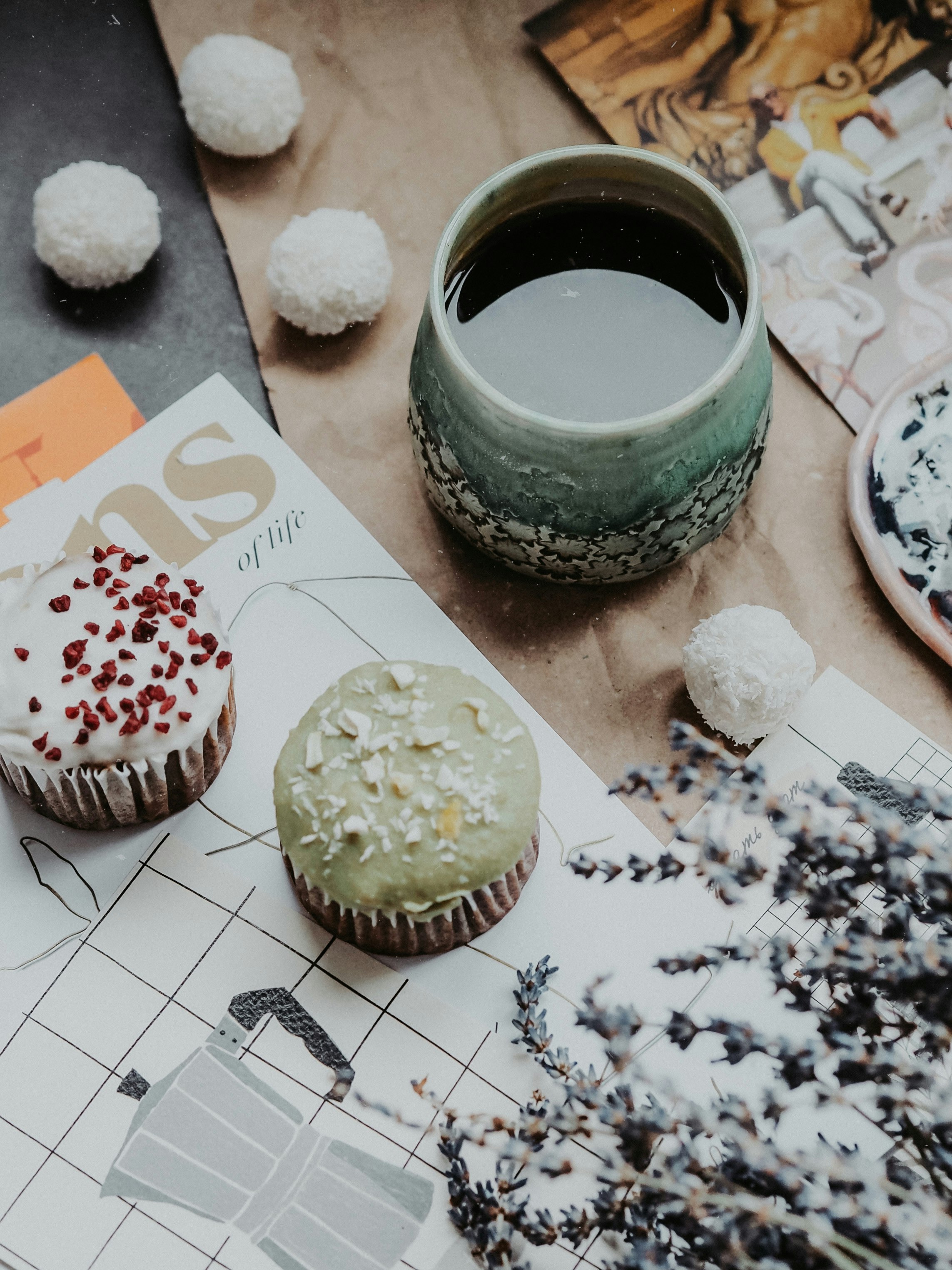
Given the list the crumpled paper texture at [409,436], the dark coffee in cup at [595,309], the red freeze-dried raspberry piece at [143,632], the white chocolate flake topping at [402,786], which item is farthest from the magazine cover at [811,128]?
the red freeze-dried raspberry piece at [143,632]

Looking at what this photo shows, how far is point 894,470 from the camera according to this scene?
0.89m

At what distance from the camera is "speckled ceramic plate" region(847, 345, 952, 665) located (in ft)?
2.85

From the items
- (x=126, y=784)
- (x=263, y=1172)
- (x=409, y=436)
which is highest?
(x=409, y=436)

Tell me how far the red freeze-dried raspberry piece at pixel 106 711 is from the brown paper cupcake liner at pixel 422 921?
15 cm

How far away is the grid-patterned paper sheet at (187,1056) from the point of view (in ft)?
2.47

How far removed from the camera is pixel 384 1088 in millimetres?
783

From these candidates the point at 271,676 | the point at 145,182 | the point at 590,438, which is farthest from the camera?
the point at 145,182

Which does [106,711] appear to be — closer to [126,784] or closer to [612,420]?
[126,784]

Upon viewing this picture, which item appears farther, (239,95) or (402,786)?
(239,95)

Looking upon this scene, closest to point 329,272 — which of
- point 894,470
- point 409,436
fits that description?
point 409,436

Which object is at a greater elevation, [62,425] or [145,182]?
[145,182]

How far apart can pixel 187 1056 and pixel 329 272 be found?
1.95ft

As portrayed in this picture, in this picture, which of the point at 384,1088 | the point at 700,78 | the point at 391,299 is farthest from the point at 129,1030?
the point at 700,78

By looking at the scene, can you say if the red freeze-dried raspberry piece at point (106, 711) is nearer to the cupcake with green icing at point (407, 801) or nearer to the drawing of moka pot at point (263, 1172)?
the cupcake with green icing at point (407, 801)
